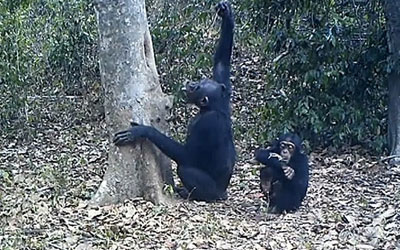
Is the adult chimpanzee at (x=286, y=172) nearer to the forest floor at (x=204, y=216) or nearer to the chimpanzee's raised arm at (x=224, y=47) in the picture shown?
the forest floor at (x=204, y=216)

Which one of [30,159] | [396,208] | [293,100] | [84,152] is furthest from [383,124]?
[30,159]

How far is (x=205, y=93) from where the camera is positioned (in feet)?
24.8

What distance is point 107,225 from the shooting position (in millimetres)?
6383

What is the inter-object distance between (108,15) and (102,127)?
Result: 17.0 ft

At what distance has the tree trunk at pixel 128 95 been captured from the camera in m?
6.84

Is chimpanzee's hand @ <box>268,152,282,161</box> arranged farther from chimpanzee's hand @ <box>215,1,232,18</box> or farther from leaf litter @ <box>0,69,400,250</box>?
chimpanzee's hand @ <box>215,1,232,18</box>

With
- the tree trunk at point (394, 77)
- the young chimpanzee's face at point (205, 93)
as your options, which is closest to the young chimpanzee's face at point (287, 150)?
the young chimpanzee's face at point (205, 93)

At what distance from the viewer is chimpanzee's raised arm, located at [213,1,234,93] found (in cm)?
759

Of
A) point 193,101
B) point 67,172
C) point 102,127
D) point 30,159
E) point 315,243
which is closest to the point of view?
point 315,243

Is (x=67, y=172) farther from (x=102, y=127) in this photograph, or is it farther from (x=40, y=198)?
(x=102, y=127)

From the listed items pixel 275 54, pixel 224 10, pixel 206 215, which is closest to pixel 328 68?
pixel 275 54

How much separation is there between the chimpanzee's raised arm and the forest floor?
4.10 ft

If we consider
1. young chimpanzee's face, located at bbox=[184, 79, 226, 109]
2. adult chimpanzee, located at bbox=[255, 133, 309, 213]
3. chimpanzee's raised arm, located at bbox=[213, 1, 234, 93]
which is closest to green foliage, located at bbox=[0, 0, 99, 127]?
chimpanzee's raised arm, located at bbox=[213, 1, 234, 93]

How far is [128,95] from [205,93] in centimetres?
97
